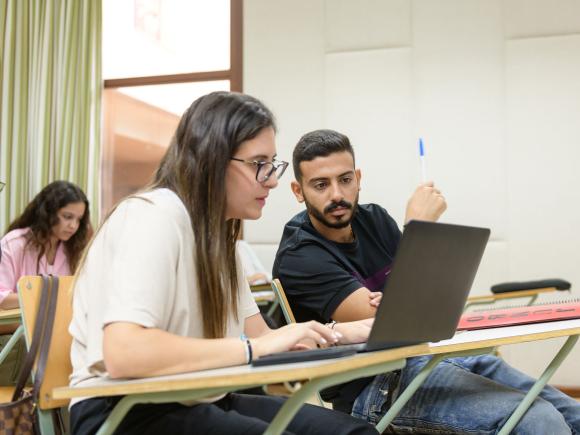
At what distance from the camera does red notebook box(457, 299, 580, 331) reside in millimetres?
1520

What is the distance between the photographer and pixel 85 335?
1118mm

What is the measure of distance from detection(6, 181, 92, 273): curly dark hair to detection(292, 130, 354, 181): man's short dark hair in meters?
1.94

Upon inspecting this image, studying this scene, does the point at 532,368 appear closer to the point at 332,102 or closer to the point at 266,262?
the point at 266,262

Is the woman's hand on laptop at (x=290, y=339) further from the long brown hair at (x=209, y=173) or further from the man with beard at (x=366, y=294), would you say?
the man with beard at (x=366, y=294)

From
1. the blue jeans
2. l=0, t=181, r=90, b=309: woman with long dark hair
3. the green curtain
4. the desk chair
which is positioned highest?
the green curtain

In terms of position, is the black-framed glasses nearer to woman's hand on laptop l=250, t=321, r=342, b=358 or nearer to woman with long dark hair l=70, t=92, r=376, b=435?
woman with long dark hair l=70, t=92, r=376, b=435

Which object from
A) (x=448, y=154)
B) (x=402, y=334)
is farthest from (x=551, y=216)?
(x=402, y=334)

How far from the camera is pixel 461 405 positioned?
146 centimetres

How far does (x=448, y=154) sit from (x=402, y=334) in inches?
123

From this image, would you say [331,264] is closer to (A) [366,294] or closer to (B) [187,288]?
(A) [366,294]

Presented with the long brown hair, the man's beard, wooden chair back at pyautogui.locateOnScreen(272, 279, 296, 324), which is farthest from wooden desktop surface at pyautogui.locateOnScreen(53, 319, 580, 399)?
the man's beard

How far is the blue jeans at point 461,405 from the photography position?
1.44 metres

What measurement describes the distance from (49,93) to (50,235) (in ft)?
4.56

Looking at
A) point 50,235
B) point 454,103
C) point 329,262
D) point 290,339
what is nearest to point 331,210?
point 329,262
